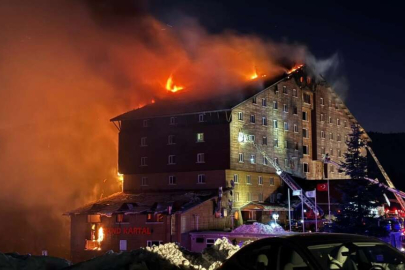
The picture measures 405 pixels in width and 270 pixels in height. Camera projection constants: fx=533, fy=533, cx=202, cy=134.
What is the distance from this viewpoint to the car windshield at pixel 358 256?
7.78m

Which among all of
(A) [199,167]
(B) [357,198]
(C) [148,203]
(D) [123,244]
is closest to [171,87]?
(A) [199,167]

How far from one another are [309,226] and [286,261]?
51122 millimetres

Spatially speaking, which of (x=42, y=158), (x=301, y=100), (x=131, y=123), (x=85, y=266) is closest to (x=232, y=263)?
(x=85, y=266)

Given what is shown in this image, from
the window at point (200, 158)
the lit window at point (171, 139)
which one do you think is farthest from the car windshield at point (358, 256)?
the lit window at point (171, 139)

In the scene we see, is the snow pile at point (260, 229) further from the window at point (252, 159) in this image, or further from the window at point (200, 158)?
the window at point (252, 159)

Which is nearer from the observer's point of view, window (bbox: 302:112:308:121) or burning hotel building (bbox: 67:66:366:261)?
burning hotel building (bbox: 67:66:366:261)

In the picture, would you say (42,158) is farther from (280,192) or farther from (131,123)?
(280,192)

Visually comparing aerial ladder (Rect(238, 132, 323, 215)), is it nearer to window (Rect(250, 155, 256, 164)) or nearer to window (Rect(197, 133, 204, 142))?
window (Rect(250, 155, 256, 164))

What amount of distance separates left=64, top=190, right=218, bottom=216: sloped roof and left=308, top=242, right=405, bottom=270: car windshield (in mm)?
44017

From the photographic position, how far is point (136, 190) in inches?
2448

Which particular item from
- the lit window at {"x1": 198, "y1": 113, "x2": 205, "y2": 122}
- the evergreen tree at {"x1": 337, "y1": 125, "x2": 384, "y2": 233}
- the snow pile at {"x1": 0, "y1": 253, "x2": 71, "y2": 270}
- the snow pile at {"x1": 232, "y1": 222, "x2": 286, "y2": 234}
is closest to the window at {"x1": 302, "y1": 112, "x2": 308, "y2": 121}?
the lit window at {"x1": 198, "y1": 113, "x2": 205, "y2": 122}

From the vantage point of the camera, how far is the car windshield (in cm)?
778

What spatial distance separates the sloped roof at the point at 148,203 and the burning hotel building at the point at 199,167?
0.35 ft

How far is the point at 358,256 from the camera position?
8039mm
